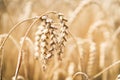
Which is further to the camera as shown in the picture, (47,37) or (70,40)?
(70,40)

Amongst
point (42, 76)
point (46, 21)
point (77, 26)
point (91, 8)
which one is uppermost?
point (91, 8)

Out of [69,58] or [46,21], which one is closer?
[46,21]

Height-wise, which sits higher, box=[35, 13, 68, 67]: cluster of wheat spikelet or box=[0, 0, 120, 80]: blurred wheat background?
box=[0, 0, 120, 80]: blurred wheat background

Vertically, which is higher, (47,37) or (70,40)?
(70,40)

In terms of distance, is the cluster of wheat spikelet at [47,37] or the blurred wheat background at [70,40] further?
the blurred wheat background at [70,40]

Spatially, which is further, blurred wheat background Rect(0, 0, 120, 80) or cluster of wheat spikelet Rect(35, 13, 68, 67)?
blurred wheat background Rect(0, 0, 120, 80)

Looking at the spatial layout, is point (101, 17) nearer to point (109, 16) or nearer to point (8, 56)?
point (109, 16)

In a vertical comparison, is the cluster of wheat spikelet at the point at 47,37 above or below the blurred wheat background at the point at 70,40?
below

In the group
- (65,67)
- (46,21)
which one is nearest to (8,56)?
(65,67)
